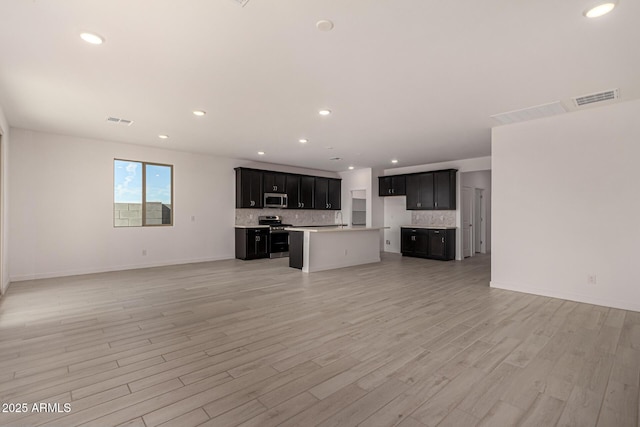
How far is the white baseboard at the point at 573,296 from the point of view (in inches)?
154

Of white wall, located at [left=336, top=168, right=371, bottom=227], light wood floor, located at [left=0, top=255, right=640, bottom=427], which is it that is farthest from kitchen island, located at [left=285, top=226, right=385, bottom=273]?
white wall, located at [left=336, top=168, right=371, bottom=227]

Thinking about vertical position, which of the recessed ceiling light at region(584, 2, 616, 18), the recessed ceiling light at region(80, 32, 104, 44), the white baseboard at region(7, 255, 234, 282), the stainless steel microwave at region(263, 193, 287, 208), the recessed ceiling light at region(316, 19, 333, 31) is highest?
the recessed ceiling light at region(80, 32, 104, 44)

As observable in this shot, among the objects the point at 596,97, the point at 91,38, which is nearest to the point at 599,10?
the point at 596,97

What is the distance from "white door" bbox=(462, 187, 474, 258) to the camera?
8627mm

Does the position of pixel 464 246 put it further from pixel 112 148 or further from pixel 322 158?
pixel 112 148

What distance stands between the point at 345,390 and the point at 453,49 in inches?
115

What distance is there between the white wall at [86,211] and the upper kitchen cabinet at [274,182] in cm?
132

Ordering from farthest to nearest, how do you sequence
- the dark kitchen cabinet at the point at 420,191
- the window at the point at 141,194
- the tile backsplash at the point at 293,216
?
1. the dark kitchen cabinet at the point at 420,191
2. the tile backsplash at the point at 293,216
3. the window at the point at 141,194

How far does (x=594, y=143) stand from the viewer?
13.7 ft

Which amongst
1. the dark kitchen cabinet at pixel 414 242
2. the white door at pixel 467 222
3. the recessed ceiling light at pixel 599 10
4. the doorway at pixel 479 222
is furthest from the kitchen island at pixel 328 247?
the recessed ceiling light at pixel 599 10

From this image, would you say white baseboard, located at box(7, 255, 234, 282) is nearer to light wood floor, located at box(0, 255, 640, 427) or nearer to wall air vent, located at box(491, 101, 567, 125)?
light wood floor, located at box(0, 255, 640, 427)

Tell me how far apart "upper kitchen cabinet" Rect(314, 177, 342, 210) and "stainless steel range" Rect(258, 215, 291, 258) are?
169 centimetres

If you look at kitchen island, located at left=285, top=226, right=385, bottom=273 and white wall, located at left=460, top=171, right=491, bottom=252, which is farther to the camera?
white wall, located at left=460, top=171, right=491, bottom=252

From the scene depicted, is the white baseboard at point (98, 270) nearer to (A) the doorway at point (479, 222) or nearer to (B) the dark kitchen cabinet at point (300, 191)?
(B) the dark kitchen cabinet at point (300, 191)
